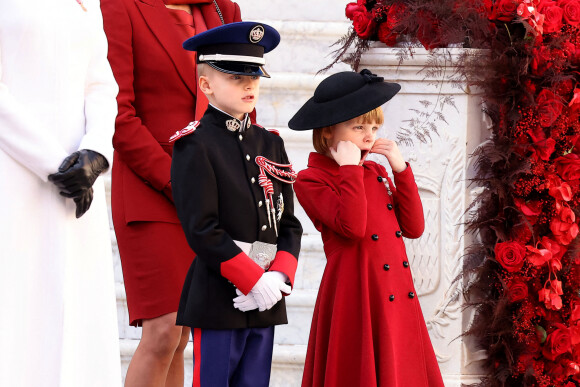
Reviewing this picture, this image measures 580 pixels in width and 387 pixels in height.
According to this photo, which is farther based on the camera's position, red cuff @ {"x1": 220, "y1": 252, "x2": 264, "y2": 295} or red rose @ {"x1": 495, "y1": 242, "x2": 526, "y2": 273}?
red rose @ {"x1": 495, "y1": 242, "x2": 526, "y2": 273}

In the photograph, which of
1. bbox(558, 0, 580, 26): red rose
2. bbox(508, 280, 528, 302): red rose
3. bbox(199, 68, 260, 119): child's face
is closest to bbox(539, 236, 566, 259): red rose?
bbox(508, 280, 528, 302): red rose

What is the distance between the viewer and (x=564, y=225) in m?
3.89

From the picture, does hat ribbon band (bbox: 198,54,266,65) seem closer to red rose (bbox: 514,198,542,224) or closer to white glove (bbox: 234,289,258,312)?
white glove (bbox: 234,289,258,312)

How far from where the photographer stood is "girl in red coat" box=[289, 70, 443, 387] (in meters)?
3.33

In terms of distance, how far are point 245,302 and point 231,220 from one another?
0.26 meters

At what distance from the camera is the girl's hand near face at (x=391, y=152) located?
3.47m

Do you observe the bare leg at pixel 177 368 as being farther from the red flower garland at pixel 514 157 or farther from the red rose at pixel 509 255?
the red rose at pixel 509 255

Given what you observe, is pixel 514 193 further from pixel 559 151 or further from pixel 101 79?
pixel 101 79

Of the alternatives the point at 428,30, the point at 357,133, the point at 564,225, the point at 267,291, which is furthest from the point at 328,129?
the point at 564,225

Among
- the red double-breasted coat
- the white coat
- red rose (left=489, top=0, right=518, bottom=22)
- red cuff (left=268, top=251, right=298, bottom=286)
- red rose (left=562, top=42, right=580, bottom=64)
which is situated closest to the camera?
the white coat

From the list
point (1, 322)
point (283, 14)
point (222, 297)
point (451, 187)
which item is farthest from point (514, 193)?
point (283, 14)

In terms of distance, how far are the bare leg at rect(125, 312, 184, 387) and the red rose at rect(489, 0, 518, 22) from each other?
161 centimetres

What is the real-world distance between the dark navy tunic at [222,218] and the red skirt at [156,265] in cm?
46

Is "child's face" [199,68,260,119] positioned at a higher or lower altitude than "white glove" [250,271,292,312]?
higher
